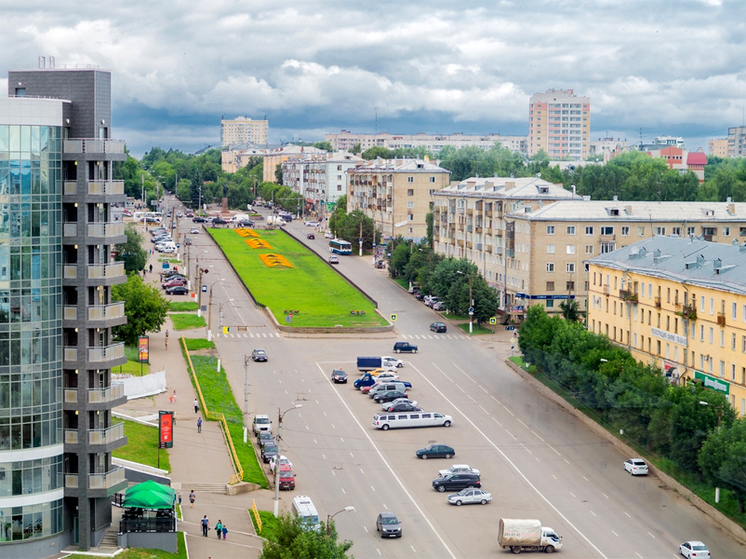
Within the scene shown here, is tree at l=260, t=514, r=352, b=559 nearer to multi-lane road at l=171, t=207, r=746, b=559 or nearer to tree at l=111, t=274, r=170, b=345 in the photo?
multi-lane road at l=171, t=207, r=746, b=559

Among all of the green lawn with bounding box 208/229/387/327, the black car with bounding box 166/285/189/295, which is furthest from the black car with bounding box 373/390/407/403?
the black car with bounding box 166/285/189/295

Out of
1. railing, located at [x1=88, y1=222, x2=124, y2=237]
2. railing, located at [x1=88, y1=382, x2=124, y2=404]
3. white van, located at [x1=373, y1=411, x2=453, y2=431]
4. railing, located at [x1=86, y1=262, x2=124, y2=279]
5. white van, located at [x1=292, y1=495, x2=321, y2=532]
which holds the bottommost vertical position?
white van, located at [x1=292, y1=495, x2=321, y2=532]

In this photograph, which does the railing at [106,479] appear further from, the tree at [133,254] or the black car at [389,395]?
the tree at [133,254]

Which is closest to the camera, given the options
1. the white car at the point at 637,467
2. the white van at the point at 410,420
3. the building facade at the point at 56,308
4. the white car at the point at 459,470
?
the building facade at the point at 56,308

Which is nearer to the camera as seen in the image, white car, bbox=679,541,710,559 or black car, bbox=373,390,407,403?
white car, bbox=679,541,710,559

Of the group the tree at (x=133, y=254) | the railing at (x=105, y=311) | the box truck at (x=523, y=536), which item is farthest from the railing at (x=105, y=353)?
the tree at (x=133, y=254)

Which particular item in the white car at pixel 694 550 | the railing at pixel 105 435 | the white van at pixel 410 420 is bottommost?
the white car at pixel 694 550
